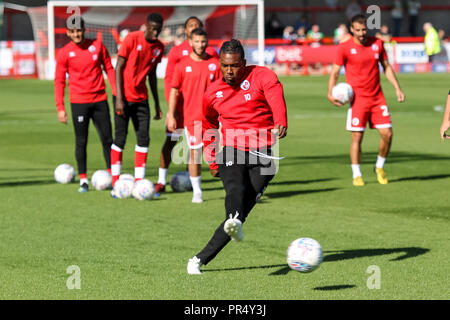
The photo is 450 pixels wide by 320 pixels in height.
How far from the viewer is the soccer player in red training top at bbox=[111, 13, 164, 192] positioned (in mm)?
12461

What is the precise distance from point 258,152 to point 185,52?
16.0ft

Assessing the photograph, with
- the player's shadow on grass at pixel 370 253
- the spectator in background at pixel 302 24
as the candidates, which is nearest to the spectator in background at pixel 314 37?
the spectator in background at pixel 302 24

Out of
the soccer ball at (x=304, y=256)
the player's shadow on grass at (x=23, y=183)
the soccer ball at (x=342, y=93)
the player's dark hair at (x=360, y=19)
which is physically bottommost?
the player's shadow on grass at (x=23, y=183)

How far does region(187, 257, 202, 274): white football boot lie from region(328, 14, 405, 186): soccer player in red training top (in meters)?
6.08

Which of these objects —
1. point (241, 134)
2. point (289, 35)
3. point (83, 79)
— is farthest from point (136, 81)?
point (289, 35)

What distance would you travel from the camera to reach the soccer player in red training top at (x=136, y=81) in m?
12.5

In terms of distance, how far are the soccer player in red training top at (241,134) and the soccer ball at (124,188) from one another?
442 cm

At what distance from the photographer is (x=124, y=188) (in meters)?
12.4

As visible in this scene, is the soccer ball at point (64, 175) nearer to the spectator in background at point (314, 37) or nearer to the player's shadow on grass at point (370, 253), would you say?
the player's shadow on grass at point (370, 253)

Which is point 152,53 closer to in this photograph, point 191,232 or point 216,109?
point 191,232

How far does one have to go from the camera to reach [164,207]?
1177 centimetres

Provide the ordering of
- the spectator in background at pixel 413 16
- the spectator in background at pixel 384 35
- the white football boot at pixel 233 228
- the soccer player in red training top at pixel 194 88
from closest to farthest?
the white football boot at pixel 233 228, the soccer player in red training top at pixel 194 88, the spectator in background at pixel 384 35, the spectator in background at pixel 413 16

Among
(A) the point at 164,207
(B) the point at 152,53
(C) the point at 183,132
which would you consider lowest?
(A) the point at 164,207
